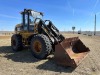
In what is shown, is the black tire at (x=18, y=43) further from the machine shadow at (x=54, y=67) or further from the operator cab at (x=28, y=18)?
the machine shadow at (x=54, y=67)

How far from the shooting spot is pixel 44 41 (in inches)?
337

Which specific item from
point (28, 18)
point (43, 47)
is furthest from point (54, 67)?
point (28, 18)

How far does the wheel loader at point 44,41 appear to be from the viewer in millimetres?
7531

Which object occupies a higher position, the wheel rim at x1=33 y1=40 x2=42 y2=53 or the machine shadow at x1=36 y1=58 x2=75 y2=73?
the wheel rim at x1=33 y1=40 x2=42 y2=53

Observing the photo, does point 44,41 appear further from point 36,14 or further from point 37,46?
point 36,14

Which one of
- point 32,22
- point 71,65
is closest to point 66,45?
point 71,65

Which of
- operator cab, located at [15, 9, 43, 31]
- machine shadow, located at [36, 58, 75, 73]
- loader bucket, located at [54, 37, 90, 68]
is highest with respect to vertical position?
operator cab, located at [15, 9, 43, 31]

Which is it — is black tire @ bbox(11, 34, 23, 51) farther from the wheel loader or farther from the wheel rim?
the wheel rim

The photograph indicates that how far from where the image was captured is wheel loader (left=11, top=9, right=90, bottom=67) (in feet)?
24.7

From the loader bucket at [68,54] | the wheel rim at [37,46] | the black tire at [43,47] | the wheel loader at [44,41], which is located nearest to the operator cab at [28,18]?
the wheel loader at [44,41]

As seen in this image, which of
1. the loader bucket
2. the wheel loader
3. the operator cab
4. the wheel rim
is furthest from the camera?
the operator cab

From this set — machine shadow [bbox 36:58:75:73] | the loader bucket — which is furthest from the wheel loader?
machine shadow [bbox 36:58:75:73]

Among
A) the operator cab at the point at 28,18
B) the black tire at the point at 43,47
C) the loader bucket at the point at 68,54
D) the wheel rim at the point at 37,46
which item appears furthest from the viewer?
the operator cab at the point at 28,18

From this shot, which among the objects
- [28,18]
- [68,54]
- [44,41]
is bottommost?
[68,54]
